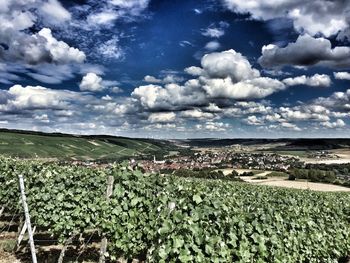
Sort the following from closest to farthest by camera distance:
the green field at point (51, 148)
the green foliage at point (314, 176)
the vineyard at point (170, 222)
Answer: the vineyard at point (170, 222) < the green foliage at point (314, 176) < the green field at point (51, 148)

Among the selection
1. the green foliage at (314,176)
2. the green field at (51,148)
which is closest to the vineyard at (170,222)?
the green foliage at (314,176)

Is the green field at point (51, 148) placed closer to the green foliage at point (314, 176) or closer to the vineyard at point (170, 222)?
the green foliage at point (314, 176)

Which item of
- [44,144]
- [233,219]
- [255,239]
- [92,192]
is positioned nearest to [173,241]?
[233,219]

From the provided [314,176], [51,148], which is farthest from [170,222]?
[51,148]

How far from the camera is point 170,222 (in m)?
7.91

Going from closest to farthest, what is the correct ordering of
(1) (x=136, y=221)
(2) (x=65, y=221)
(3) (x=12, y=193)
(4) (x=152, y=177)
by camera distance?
(1) (x=136, y=221)
(4) (x=152, y=177)
(2) (x=65, y=221)
(3) (x=12, y=193)

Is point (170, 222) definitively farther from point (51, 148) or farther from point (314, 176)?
point (51, 148)

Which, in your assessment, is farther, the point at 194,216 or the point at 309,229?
the point at 309,229

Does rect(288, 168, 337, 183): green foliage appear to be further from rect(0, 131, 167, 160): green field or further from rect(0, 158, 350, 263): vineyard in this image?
rect(0, 158, 350, 263): vineyard

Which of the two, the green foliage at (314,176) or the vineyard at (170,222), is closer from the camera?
the vineyard at (170,222)

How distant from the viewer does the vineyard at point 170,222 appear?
314 inches

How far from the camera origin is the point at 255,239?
30.4 ft

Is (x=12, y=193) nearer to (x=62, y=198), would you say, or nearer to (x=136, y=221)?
(x=62, y=198)

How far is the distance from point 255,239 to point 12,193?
12.0 m
